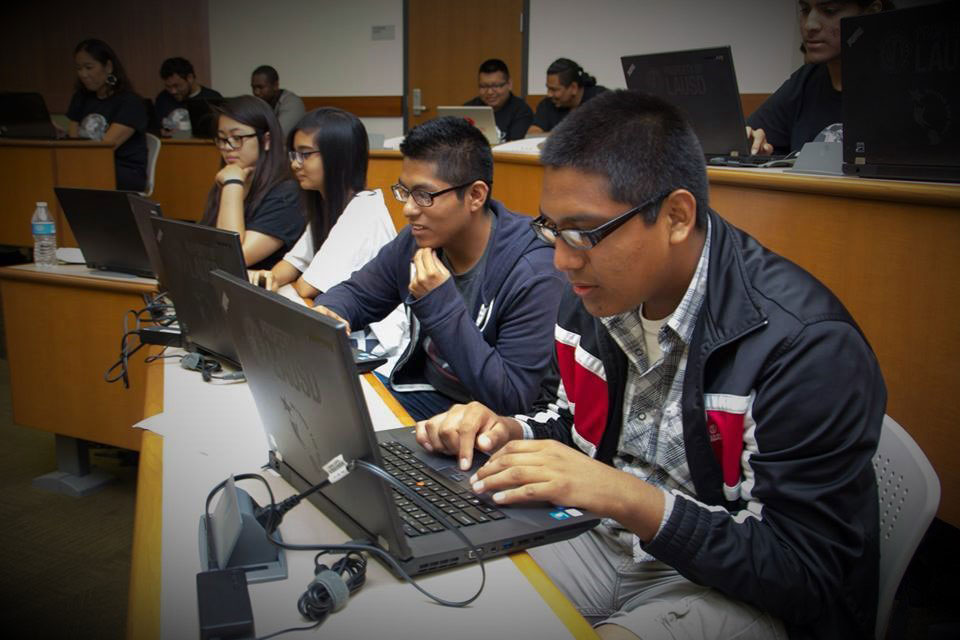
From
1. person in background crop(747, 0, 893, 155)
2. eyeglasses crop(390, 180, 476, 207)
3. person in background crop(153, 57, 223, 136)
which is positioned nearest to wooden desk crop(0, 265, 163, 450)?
eyeglasses crop(390, 180, 476, 207)

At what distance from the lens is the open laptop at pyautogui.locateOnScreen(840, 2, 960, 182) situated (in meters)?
1.58

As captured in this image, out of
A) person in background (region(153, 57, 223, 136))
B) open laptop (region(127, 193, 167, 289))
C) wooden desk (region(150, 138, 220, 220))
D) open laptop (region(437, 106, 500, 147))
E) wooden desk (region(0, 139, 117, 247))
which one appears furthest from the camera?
person in background (region(153, 57, 223, 136))

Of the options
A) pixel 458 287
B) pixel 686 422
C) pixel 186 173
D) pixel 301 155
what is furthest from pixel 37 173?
pixel 686 422

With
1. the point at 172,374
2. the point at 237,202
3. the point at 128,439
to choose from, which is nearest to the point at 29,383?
the point at 128,439

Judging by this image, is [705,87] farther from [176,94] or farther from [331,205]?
[176,94]

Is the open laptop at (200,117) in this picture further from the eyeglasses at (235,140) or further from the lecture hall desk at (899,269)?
the lecture hall desk at (899,269)

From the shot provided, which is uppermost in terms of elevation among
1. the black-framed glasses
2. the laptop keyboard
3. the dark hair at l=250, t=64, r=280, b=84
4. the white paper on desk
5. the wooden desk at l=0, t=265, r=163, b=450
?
the dark hair at l=250, t=64, r=280, b=84

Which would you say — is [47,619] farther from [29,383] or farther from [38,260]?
[38,260]

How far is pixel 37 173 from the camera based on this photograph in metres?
4.82

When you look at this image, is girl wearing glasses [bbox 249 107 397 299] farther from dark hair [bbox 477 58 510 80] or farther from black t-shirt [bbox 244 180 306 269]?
dark hair [bbox 477 58 510 80]

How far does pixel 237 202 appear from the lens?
2730mm

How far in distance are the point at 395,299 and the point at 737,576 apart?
1.40 meters

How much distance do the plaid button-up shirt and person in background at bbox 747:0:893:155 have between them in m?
1.68

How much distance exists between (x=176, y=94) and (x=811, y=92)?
19.2 ft
